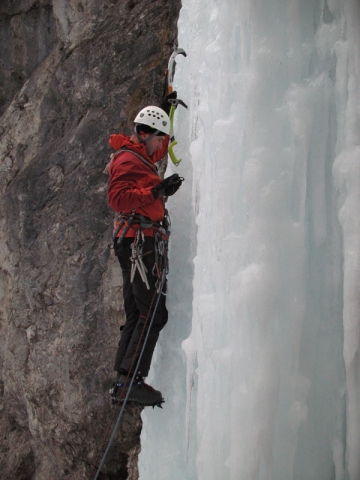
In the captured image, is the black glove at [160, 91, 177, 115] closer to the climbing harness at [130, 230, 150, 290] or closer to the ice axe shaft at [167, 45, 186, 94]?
the ice axe shaft at [167, 45, 186, 94]

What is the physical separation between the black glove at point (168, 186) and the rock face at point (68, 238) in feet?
3.96

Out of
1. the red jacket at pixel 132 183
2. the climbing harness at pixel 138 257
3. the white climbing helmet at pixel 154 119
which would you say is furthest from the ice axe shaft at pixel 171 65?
the climbing harness at pixel 138 257

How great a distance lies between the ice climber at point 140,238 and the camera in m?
3.12

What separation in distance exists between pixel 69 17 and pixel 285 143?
394cm

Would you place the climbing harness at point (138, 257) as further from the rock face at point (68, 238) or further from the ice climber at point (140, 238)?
the rock face at point (68, 238)

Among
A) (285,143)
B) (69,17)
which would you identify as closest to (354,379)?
(285,143)

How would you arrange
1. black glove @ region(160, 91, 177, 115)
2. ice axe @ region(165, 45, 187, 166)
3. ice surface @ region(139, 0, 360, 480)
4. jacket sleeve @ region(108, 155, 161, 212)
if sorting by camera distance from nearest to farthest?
ice surface @ region(139, 0, 360, 480) < jacket sleeve @ region(108, 155, 161, 212) < ice axe @ region(165, 45, 187, 166) < black glove @ region(160, 91, 177, 115)

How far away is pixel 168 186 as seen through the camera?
3.14 metres

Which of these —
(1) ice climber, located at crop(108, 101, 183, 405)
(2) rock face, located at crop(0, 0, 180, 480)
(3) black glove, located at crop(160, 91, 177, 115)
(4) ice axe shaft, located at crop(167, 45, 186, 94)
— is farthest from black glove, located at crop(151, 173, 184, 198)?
(2) rock face, located at crop(0, 0, 180, 480)

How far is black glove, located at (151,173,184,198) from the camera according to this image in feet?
10.2

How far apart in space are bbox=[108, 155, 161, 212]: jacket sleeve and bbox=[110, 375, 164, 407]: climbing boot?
1135 millimetres

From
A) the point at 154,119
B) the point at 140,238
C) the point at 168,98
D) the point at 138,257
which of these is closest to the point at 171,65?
the point at 168,98

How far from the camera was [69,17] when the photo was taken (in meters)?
5.09

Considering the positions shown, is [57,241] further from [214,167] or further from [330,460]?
[330,460]
